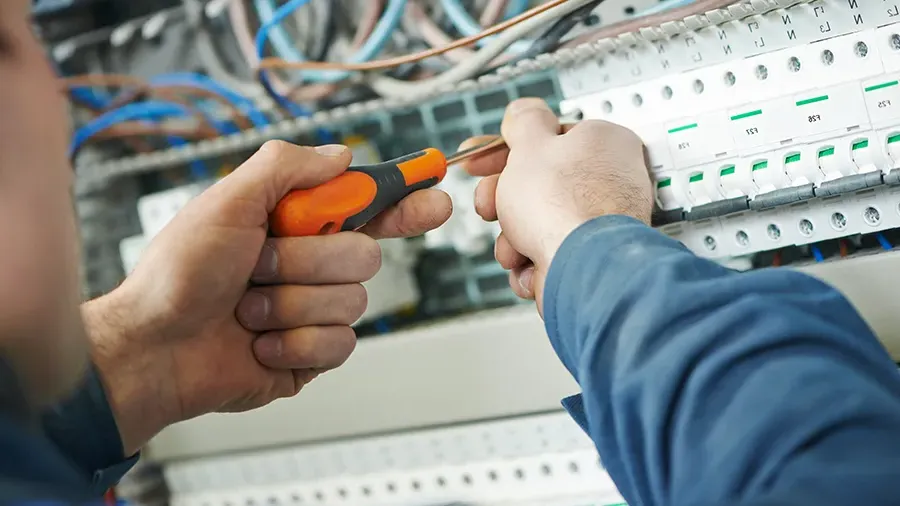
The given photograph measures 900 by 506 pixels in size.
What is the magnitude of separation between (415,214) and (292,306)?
16 centimetres

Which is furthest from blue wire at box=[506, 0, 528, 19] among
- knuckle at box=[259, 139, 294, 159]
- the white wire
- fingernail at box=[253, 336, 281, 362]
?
fingernail at box=[253, 336, 281, 362]

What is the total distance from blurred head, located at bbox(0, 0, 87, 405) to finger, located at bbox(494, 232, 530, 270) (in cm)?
44

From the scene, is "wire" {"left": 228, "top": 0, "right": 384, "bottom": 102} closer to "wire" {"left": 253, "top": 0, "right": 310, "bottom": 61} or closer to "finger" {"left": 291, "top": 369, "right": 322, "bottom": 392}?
"wire" {"left": 253, "top": 0, "right": 310, "bottom": 61}

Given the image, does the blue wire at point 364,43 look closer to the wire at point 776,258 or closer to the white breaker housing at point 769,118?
the white breaker housing at point 769,118

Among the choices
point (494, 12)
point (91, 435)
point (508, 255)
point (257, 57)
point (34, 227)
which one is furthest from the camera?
point (257, 57)

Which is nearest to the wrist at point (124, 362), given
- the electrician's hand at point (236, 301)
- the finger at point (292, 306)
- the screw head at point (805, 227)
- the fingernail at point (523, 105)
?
the electrician's hand at point (236, 301)

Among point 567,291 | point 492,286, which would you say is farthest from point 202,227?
point 492,286

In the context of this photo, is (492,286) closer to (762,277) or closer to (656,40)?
(656,40)

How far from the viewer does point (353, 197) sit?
75 cm

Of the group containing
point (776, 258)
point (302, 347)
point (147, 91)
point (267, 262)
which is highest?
point (147, 91)

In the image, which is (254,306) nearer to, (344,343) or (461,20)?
(344,343)

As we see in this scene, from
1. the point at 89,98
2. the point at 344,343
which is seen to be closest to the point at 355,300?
the point at 344,343

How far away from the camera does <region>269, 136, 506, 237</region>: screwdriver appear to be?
2.48 feet

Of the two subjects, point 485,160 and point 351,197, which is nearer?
point 351,197
